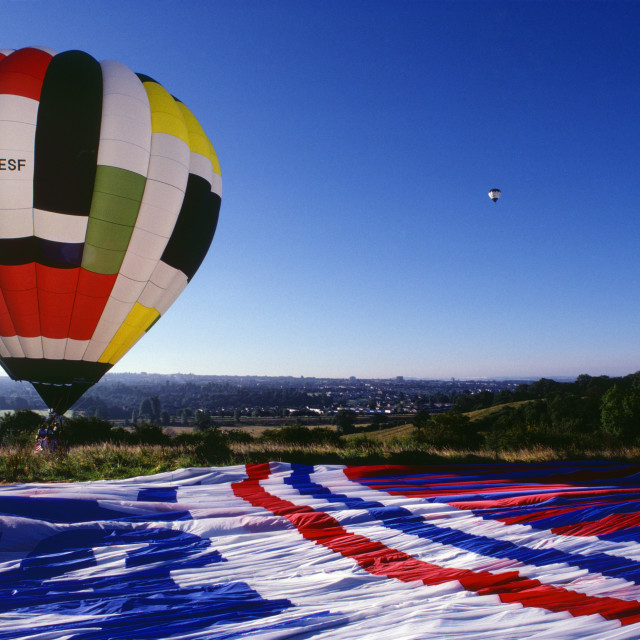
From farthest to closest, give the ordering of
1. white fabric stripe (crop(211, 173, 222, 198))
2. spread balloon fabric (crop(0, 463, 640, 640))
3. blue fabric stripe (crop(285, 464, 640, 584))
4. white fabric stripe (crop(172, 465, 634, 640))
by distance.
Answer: white fabric stripe (crop(211, 173, 222, 198)) → blue fabric stripe (crop(285, 464, 640, 584)) → spread balloon fabric (crop(0, 463, 640, 640)) → white fabric stripe (crop(172, 465, 634, 640))

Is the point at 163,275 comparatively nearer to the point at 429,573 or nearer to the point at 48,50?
the point at 48,50

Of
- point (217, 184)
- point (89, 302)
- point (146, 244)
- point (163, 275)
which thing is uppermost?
point (217, 184)

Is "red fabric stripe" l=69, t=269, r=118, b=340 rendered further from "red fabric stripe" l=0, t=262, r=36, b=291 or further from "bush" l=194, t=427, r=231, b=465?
"bush" l=194, t=427, r=231, b=465

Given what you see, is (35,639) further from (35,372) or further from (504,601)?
(35,372)

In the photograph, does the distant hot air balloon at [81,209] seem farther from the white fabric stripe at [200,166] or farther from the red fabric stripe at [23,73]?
the white fabric stripe at [200,166]

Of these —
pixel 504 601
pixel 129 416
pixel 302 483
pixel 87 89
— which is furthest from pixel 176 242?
pixel 129 416

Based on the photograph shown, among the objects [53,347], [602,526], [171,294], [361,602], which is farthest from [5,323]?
[602,526]

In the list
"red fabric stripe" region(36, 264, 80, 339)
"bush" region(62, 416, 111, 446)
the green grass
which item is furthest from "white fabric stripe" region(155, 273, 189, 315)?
"bush" region(62, 416, 111, 446)
